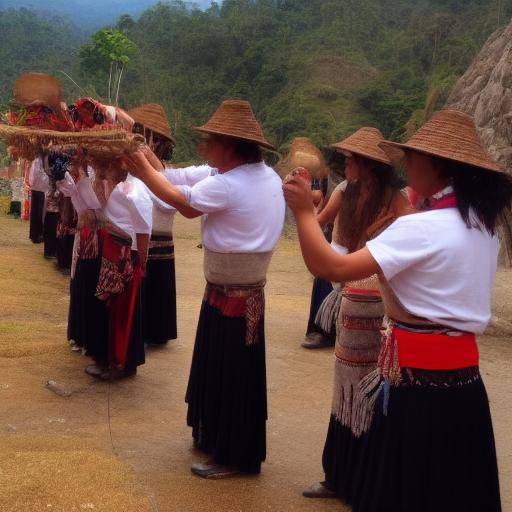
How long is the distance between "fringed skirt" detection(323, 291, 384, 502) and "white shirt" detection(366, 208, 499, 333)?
1208mm

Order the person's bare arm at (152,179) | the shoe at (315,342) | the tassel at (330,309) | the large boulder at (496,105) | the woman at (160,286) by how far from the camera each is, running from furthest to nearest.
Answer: the large boulder at (496,105)
the shoe at (315,342)
the woman at (160,286)
the tassel at (330,309)
the person's bare arm at (152,179)

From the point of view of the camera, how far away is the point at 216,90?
3309cm

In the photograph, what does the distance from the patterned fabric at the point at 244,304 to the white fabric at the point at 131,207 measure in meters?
1.32

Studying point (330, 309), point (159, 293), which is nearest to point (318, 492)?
point (330, 309)

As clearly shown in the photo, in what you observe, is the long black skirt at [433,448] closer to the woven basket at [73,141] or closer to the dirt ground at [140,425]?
the dirt ground at [140,425]

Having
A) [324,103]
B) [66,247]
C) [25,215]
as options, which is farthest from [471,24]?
[66,247]

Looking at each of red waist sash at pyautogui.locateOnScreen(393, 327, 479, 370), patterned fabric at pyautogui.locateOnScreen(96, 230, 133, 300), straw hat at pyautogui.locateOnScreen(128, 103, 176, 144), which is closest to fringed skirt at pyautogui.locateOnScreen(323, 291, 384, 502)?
red waist sash at pyautogui.locateOnScreen(393, 327, 479, 370)

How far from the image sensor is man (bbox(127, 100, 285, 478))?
11.9ft

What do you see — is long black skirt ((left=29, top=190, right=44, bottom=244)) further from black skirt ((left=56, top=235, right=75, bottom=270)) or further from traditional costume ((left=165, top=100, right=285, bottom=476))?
traditional costume ((left=165, top=100, right=285, bottom=476))

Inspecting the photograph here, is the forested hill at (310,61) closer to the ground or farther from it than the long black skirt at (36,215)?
farther from it

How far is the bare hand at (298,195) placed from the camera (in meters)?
2.38

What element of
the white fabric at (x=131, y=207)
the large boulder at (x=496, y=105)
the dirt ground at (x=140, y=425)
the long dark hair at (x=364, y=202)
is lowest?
the dirt ground at (x=140, y=425)

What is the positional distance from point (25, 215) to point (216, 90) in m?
19.1

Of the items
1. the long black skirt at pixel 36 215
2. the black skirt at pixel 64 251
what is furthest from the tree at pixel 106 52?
the black skirt at pixel 64 251
